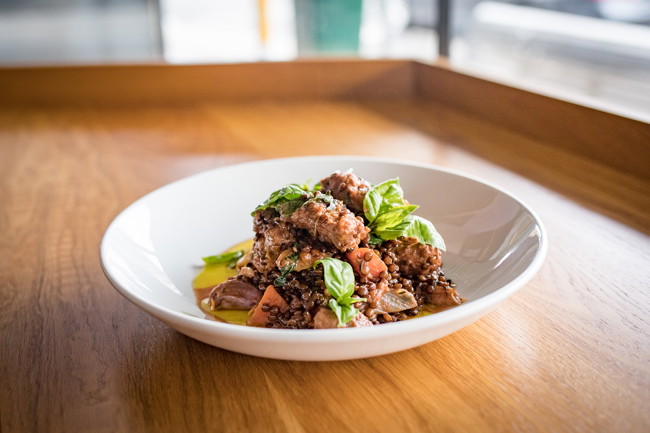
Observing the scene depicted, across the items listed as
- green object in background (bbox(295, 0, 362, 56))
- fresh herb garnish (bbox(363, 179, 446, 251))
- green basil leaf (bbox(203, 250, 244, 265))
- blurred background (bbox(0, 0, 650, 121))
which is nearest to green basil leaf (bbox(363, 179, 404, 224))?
fresh herb garnish (bbox(363, 179, 446, 251))

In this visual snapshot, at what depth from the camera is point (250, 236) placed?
119cm

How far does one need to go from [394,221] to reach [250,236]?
385 millimetres

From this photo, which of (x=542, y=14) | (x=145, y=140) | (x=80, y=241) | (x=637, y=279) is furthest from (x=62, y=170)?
(x=542, y=14)

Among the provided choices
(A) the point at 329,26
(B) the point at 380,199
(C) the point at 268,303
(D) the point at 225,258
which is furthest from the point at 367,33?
(C) the point at 268,303

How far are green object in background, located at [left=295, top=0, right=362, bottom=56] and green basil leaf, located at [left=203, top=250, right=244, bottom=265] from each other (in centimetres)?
371

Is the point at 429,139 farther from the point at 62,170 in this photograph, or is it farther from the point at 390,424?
the point at 390,424

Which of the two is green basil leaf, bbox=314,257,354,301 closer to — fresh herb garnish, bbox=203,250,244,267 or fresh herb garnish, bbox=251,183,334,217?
fresh herb garnish, bbox=251,183,334,217

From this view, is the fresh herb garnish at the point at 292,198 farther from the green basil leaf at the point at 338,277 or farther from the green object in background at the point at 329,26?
the green object in background at the point at 329,26

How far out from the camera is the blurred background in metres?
3.66

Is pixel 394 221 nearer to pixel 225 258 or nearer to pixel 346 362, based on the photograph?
pixel 346 362

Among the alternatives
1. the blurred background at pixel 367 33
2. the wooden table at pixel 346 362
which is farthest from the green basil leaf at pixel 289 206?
the blurred background at pixel 367 33

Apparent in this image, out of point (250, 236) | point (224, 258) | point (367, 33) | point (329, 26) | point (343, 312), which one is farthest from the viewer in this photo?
point (367, 33)

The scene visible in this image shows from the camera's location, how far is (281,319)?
32.7 inches

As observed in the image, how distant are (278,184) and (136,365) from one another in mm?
554
